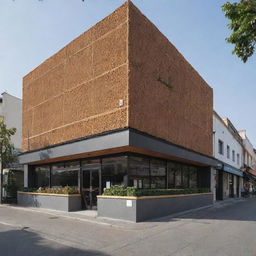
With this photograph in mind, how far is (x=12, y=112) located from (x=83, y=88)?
53.9 feet

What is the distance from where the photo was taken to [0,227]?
11.7m

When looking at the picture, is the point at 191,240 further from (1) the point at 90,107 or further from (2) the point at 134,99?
(1) the point at 90,107

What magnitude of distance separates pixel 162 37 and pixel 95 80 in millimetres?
4883

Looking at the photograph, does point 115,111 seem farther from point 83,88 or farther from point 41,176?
point 41,176

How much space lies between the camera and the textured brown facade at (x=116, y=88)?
14.1m

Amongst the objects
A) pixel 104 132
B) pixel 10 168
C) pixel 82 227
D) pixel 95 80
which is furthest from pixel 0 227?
pixel 10 168

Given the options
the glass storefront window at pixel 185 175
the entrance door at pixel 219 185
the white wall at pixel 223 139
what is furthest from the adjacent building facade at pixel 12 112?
the entrance door at pixel 219 185

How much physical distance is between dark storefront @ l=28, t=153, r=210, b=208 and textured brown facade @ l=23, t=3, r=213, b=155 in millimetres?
1870

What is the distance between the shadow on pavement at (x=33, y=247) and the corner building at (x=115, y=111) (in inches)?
220

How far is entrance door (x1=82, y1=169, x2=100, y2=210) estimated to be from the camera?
16.9 m

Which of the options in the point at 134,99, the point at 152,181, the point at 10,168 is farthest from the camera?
the point at 10,168

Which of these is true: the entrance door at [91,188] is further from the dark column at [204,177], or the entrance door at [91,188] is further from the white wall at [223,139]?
the white wall at [223,139]

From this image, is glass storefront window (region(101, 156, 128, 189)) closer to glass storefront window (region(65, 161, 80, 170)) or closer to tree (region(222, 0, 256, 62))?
glass storefront window (region(65, 161, 80, 170))

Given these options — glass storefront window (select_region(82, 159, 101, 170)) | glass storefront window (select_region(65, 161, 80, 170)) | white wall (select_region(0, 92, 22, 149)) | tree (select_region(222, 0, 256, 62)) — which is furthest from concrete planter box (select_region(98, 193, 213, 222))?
white wall (select_region(0, 92, 22, 149))
